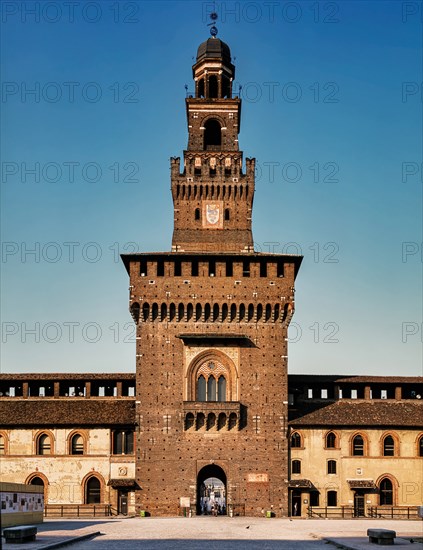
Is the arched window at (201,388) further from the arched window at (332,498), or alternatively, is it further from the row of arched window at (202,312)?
the arched window at (332,498)

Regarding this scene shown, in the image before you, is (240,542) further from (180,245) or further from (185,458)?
(180,245)

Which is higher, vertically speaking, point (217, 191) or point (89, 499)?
point (217, 191)

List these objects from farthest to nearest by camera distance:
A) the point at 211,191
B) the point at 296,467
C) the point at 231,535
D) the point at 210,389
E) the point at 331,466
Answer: the point at 211,191 < the point at 331,466 < the point at 210,389 < the point at 296,467 < the point at 231,535

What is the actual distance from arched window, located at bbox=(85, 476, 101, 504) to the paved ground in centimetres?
724

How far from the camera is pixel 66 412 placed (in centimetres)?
5900

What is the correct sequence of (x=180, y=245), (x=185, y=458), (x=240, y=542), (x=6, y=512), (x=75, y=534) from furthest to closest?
(x=180, y=245)
(x=185, y=458)
(x=6, y=512)
(x=75, y=534)
(x=240, y=542)

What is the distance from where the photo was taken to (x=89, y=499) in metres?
56.7

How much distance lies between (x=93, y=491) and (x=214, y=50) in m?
34.9

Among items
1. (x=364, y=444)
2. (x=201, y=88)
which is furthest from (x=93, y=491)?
(x=201, y=88)

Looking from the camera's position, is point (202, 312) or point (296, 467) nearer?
point (296, 467)

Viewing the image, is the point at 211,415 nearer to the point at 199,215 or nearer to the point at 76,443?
the point at 76,443

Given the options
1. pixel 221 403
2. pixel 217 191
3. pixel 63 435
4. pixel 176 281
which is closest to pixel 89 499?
pixel 63 435

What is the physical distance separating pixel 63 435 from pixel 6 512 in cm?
1744

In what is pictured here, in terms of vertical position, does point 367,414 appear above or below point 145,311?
below
